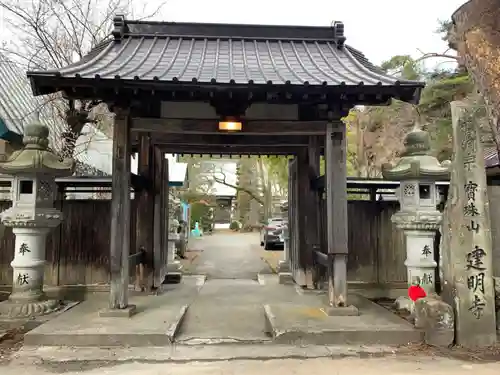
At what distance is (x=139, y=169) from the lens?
8477 millimetres

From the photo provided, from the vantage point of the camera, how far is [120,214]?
6352 millimetres

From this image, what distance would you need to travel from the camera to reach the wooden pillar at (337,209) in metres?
6.44

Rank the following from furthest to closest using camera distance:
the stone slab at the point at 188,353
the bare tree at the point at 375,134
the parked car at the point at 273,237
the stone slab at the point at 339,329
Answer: the bare tree at the point at 375,134, the parked car at the point at 273,237, the stone slab at the point at 339,329, the stone slab at the point at 188,353

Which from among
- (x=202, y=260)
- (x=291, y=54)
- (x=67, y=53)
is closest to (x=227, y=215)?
(x=202, y=260)

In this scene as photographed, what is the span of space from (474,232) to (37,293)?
695 cm

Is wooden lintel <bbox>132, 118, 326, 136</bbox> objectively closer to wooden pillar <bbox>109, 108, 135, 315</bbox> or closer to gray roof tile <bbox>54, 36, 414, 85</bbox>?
wooden pillar <bbox>109, 108, 135, 315</bbox>

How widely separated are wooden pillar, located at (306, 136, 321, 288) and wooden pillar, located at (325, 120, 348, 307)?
83.3 inches

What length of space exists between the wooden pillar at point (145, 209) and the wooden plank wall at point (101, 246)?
24 centimetres

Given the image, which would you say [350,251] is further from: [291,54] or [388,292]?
[291,54]

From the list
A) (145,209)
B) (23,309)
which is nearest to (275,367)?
(23,309)

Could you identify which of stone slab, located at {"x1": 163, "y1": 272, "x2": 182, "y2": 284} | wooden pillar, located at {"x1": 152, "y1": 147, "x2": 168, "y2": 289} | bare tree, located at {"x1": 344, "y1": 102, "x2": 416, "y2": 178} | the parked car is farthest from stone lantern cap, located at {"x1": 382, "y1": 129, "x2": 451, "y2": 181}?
bare tree, located at {"x1": 344, "y1": 102, "x2": 416, "y2": 178}

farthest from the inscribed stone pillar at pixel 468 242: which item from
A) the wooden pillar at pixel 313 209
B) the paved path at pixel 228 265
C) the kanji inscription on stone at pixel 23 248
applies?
the kanji inscription on stone at pixel 23 248

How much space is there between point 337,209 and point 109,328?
3.82 meters

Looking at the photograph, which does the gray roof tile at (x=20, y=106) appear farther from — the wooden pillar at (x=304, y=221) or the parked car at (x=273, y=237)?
the parked car at (x=273, y=237)
